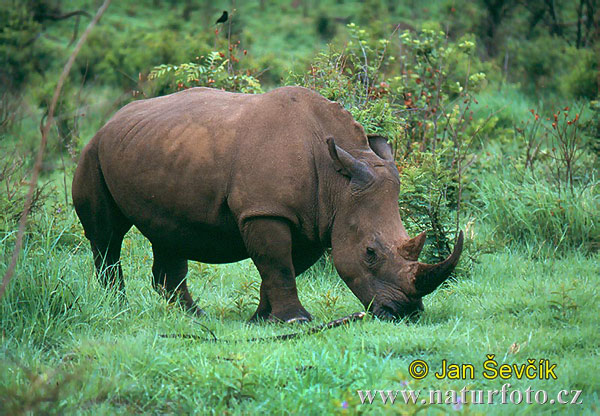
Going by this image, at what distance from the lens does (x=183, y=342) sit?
485cm

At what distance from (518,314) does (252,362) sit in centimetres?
206

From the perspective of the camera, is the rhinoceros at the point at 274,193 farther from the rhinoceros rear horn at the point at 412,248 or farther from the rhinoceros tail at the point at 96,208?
the rhinoceros tail at the point at 96,208

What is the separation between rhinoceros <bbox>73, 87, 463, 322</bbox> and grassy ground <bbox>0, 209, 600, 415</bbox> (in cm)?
34

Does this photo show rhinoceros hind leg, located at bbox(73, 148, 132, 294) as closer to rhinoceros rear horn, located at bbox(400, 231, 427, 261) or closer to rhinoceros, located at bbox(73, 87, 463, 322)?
rhinoceros, located at bbox(73, 87, 463, 322)

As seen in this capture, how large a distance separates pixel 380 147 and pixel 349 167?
0.50 metres

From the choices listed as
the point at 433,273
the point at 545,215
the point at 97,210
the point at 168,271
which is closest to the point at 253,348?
the point at 433,273

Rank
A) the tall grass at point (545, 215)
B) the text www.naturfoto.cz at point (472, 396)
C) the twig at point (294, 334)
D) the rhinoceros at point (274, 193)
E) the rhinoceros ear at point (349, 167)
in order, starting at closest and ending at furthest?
1. the text www.naturfoto.cz at point (472, 396)
2. the twig at point (294, 334)
3. the rhinoceros at point (274, 193)
4. the rhinoceros ear at point (349, 167)
5. the tall grass at point (545, 215)

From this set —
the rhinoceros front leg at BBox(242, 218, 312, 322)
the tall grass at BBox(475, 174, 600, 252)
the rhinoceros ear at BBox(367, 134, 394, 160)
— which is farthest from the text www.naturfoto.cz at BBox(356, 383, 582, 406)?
the tall grass at BBox(475, 174, 600, 252)

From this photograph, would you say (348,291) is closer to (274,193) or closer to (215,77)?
(274,193)

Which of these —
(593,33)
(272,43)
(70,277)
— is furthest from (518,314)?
(272,43)

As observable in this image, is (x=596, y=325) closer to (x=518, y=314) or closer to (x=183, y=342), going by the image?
(x=518, y=314)

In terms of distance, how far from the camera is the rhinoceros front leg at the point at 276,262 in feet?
17.9

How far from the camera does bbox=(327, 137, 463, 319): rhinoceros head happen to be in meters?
5.38

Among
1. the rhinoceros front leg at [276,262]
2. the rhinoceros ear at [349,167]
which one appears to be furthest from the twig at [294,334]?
the rhinoceros ear at [349,167]
